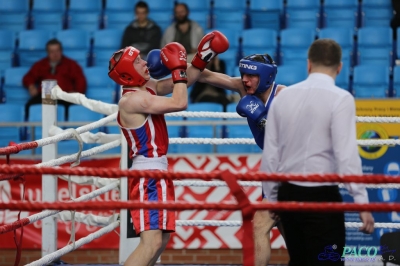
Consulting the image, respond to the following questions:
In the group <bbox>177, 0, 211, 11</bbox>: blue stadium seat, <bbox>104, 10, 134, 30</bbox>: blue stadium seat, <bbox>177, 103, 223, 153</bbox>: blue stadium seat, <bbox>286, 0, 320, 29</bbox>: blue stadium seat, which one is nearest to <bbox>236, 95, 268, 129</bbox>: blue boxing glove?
<bbox>177, 103, 223, 153</bbox>: blue stadium seat

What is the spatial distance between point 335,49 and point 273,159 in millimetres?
539

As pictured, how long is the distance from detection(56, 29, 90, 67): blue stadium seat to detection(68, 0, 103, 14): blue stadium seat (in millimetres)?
519

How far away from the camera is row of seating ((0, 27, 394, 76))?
28.0 ft

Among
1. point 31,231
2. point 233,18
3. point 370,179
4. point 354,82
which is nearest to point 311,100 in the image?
point 370,179

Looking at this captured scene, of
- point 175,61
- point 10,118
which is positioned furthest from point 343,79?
point 175,61

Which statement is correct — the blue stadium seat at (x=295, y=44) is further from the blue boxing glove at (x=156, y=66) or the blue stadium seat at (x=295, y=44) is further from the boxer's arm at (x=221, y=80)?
the blue boxing glove at (x=156, y=66)

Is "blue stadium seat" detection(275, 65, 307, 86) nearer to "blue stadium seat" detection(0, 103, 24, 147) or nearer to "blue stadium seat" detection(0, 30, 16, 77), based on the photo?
"blue stadium seat" detection(0, 103, 24, 147)

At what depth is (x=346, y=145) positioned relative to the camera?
313 cm

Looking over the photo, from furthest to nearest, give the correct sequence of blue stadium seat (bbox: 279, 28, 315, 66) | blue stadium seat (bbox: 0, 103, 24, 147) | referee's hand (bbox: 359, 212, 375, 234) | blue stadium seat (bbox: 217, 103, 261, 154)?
blue stadium seat (bbox: 279, 28, 315, 66) → blue stadium seat (bbox: 0, 103, 24, 147) → blue stadium seat (bbox: 217, 103, 261, 154) → referee's hand (bbox: 359, 212, 375, 234)

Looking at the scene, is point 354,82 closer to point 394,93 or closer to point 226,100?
point 394,93

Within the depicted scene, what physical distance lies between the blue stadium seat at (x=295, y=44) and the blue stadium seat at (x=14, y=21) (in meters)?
3.13

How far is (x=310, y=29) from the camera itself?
8656 millimetres

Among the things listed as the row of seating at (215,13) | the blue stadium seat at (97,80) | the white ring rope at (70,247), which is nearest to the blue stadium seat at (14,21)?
the row of seating at (215,13)

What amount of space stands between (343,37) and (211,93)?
1735 millimetres
